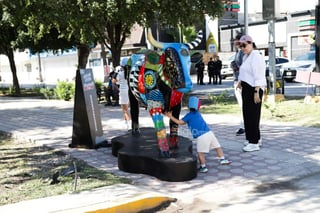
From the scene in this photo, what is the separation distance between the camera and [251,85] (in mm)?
7039

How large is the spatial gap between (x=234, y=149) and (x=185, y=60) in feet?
7.85

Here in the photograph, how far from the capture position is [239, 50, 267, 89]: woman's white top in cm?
690

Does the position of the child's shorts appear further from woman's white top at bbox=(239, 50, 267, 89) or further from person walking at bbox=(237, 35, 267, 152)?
woman's white top at bbox=(239, 50, 267, 89)

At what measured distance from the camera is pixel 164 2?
13656mm

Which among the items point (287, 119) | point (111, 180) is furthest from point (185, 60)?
point (287, 119)

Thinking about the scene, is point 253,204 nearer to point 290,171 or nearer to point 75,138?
point 290,171

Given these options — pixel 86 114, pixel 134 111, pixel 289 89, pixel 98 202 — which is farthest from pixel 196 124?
pixel 289 89

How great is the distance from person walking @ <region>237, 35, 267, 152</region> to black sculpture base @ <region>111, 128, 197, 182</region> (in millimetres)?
1151

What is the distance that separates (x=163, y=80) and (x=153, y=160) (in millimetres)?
1174

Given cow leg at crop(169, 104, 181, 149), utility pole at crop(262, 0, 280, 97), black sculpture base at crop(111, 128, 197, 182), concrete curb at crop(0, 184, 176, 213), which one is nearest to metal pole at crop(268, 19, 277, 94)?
utility pole at crop(262, 0, 280, 97)

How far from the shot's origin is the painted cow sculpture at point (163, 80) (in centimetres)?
595

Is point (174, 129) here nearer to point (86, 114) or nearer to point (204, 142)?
point (204, 142)

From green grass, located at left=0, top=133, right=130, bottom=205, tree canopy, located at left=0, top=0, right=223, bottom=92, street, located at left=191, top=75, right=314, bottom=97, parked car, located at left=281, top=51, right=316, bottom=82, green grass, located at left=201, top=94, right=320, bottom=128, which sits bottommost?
green grass, located at left=0, top=133, right=130, bottom=205

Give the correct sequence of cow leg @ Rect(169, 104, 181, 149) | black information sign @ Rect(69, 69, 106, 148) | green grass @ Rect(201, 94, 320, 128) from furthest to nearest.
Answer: green grass @ Rect(201, 94, 320, 128)
black information sign @ Rect(69, 69, 106, 148)
cow leg @ Rect(169, 104, 181, 149)
